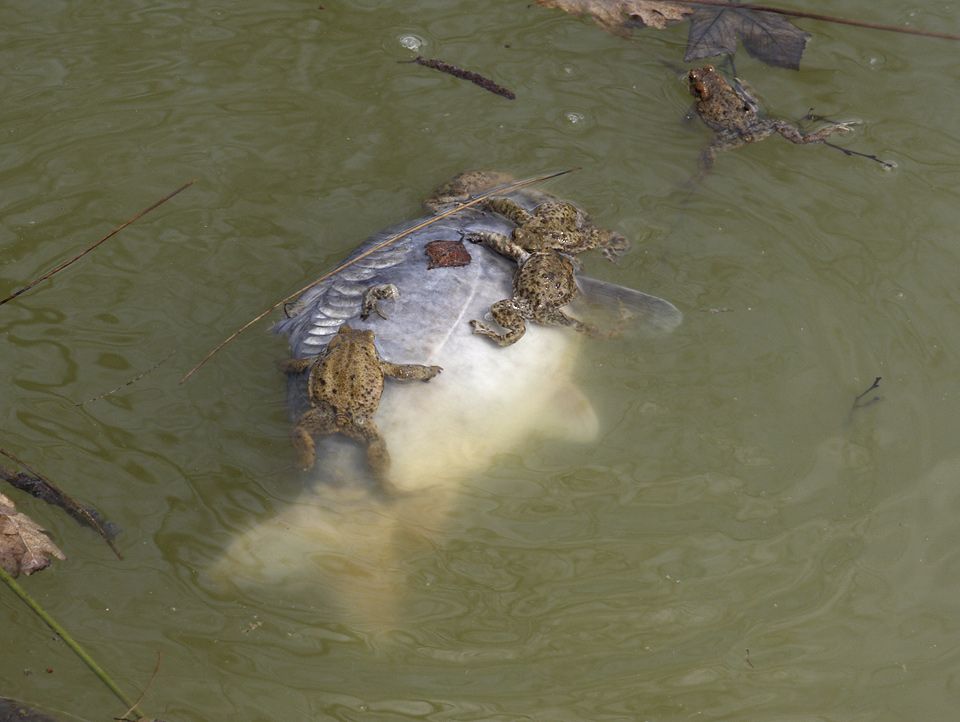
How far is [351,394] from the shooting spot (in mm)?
3184

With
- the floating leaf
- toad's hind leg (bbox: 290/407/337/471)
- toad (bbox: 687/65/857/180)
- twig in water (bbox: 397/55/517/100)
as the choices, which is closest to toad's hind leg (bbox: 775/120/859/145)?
toad (bbox: 687/65/857/180)

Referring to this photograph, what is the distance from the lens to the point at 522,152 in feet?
15.7

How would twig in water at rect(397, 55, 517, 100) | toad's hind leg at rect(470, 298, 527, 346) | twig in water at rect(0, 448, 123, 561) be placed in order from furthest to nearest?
twig in water at rect(397, 55, 517, 100) < toad's hind leg at rect(470, 298, 527, 346) < twig in water at rect(0, 448, 123, 561)

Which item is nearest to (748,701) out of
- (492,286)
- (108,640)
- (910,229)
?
(492,286)

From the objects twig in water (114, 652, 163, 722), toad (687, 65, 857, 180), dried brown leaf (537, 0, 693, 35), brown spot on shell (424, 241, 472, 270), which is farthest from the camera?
dried brown leaf (537, 0, 693, 35)

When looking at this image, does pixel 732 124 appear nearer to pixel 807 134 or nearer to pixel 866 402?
pixel 807 134

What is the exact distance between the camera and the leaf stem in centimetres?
291

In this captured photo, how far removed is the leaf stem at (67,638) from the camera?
9.55 feet

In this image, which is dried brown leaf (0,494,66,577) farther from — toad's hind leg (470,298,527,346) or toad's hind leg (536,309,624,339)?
toad's hind leg (536,309,624,339)

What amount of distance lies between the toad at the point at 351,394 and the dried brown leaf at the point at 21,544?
3.80 feet

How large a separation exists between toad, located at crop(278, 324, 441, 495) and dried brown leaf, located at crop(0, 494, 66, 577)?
116 cm

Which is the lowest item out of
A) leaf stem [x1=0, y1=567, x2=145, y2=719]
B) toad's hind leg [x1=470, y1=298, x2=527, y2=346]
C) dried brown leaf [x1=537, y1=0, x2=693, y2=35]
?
leaf stem [x1=0, y1=567, x2=145, y2=719]

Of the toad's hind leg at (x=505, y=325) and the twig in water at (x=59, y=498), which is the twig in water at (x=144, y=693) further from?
the toad's hind leg at (x=505, y=325)

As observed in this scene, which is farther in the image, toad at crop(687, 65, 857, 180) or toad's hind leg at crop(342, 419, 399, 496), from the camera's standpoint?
toad at crop(687, 65, 857, 180)
